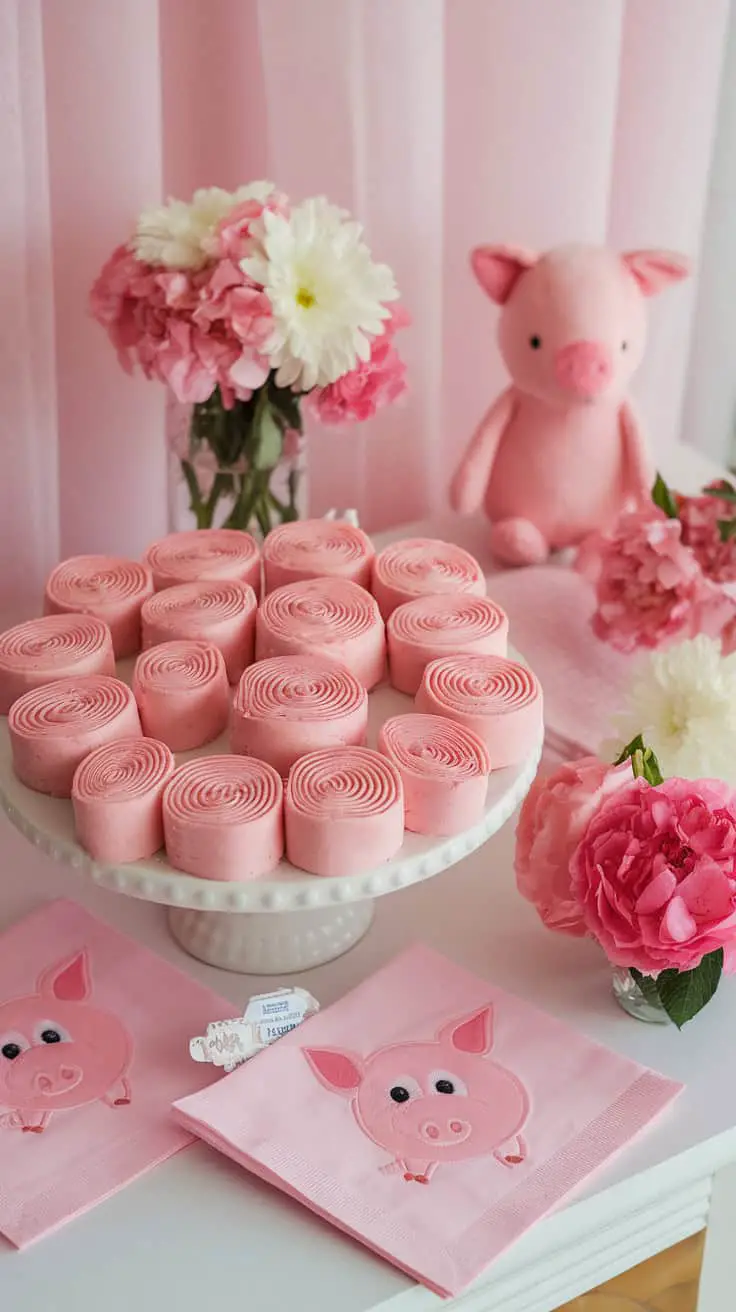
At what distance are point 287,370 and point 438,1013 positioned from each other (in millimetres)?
448

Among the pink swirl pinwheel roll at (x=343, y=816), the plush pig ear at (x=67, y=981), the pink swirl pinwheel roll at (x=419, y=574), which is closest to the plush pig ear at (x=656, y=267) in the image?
the pink swirl pinwheel roll at (x=419, y=574)

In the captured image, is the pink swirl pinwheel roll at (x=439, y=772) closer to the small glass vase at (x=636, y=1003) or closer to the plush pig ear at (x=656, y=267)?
the small glass vase at (x=636, y=1003)

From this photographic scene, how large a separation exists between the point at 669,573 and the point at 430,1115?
1.50 feet

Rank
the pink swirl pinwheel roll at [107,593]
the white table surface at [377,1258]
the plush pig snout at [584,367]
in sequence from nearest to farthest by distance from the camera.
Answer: the white table surface at [377,1258], the pink swirl pinwheel roll at [107,593], the plush pig snout at [584,367]

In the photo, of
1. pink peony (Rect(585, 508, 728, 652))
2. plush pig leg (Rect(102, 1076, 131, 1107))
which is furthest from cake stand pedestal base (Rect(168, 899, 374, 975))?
pink peony (Rect(585, 508, 728, 652))

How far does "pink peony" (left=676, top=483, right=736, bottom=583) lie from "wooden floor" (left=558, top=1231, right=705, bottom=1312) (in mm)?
471

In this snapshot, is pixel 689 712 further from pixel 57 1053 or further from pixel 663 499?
pixel 57 1053

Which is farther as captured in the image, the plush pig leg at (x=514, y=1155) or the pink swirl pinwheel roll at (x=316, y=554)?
the pink swirl pinwheel roll at (x=316, y=554)

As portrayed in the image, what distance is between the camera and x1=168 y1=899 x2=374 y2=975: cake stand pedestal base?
774 mm

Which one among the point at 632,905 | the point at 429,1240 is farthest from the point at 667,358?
the point at 429,1240

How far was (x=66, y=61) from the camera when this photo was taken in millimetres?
985

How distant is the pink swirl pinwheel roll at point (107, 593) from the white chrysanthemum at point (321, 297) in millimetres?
188

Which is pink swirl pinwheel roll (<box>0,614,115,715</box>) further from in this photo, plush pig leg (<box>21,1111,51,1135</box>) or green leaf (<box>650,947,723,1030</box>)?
green leaf (<box>650,947,723,1030</box>)

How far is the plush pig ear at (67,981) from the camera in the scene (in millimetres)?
755
